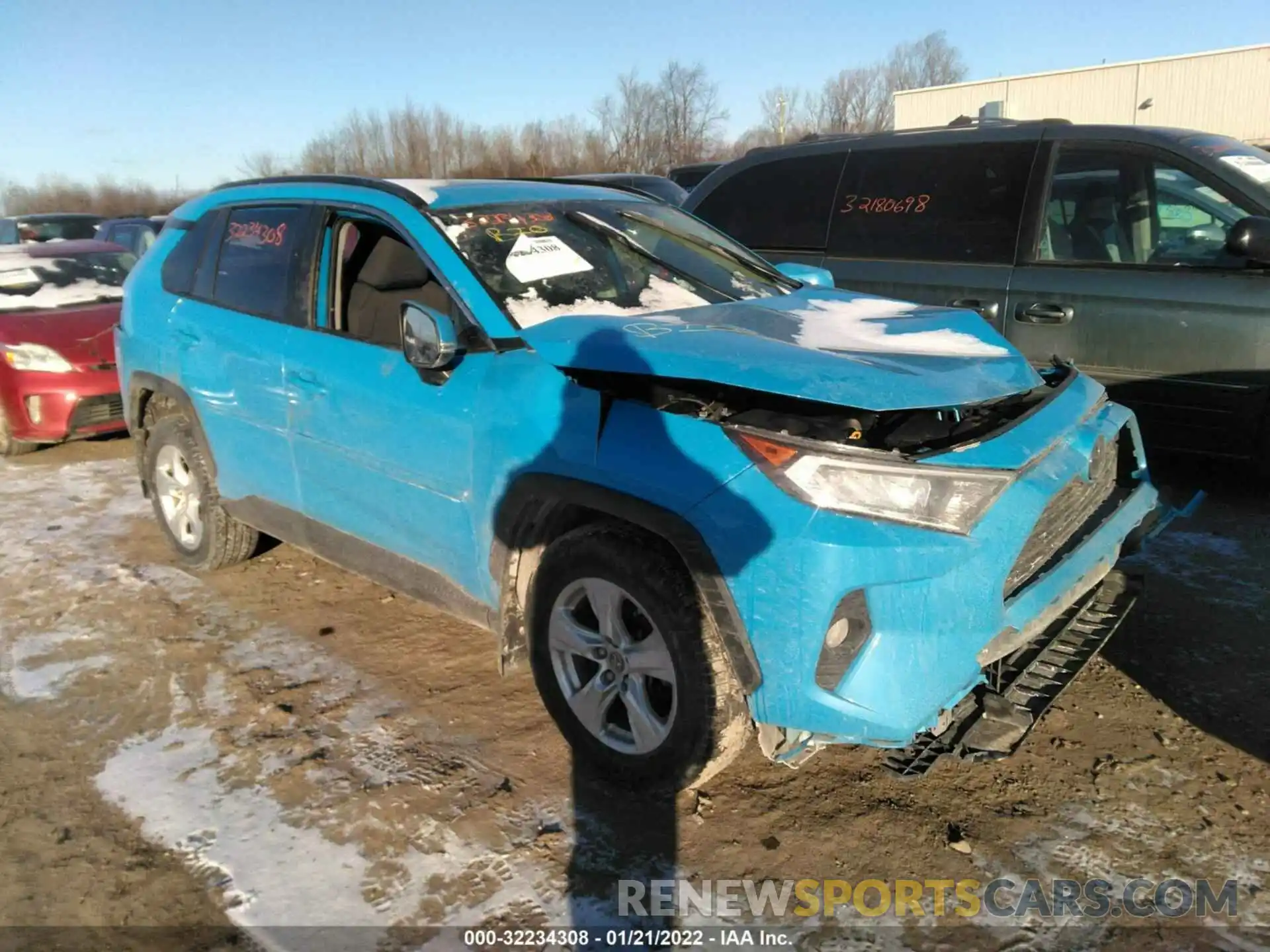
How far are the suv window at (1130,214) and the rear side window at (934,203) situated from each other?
22 cm

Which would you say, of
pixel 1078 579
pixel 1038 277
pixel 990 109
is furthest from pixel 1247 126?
pixel 1078 579

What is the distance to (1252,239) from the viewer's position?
456 centimetres

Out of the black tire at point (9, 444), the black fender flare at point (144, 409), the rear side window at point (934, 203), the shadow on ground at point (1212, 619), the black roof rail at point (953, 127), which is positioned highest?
the black roof rail at point (953, 127)

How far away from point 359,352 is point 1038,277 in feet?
12.0

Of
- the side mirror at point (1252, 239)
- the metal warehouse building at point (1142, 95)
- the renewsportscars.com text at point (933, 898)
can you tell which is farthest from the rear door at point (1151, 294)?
the metal warehouse building at point (1142, 95)

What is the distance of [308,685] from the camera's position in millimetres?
3736

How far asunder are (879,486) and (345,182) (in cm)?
262

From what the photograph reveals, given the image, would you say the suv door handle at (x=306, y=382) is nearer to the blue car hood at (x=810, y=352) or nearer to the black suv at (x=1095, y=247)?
the blue car hood at (x=810, y=352)

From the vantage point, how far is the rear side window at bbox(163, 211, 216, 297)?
179 inches

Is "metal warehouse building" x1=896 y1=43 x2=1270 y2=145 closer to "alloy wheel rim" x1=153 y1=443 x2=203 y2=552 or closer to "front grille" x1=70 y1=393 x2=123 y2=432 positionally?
"front grille" x1=70 y1=393 x2=123 y2=432

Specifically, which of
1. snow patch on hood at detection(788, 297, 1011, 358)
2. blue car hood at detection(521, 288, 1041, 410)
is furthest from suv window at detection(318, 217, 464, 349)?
snow patch on hood at detection(788, 297, 1011, 358)

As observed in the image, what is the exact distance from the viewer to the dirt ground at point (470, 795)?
2584 millimetres

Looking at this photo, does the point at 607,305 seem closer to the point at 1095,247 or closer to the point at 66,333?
the point at 1095,247

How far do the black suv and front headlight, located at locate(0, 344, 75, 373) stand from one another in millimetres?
5269
